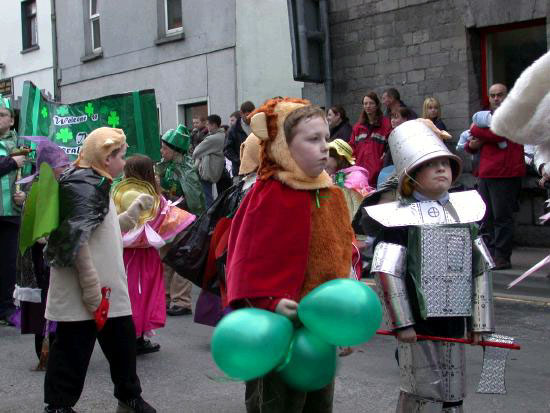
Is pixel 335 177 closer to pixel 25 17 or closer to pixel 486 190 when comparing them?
pixel 486 190

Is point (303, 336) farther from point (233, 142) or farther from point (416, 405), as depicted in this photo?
point (233, 142)

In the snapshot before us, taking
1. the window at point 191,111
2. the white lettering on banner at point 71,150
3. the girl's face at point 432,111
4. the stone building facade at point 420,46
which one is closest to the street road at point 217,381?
the white lettering on banner at point 71,150

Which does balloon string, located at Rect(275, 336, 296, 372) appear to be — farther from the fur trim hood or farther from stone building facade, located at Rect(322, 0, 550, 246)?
stone building facade, located at Rect(322, 0, 550, 246)

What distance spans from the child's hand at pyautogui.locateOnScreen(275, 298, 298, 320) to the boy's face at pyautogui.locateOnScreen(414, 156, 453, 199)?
96 cm

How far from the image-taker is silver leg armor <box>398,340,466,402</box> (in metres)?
3.78

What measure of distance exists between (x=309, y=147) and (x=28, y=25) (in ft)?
72.6

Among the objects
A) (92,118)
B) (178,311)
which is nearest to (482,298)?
(178,311)

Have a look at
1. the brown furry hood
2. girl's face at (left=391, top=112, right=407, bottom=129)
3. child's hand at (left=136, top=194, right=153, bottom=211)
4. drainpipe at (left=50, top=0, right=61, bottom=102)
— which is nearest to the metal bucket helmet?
the brown furry hood

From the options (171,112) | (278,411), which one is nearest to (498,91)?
(278,411)

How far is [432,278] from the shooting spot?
12.4 feet

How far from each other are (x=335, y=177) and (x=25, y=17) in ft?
63.1

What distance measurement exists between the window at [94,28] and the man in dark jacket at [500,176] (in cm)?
1312

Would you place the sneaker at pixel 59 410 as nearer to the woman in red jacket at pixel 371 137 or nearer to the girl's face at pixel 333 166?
the girl's face at pixel 333 166

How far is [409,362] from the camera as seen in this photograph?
3.84m
